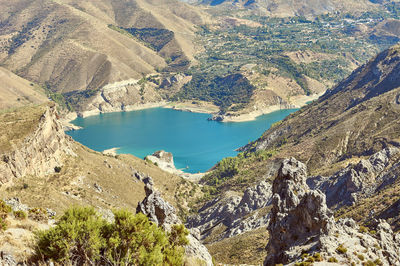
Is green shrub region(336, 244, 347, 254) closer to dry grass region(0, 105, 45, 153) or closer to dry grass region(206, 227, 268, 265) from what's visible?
dry grass region(206, 227, 268, 265)

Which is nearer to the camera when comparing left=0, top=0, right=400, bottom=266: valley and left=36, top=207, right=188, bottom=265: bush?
left=36, top=207, right=188, bottom=265: bush

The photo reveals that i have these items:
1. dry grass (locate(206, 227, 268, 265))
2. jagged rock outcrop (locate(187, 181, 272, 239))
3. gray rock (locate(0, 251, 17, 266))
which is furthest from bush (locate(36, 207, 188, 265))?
jagged rock outcrop (locate(187, 181, 272, 239))

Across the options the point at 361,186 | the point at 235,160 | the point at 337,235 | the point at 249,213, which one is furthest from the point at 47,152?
the point at 235,160

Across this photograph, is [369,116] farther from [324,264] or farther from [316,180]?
[324,264]

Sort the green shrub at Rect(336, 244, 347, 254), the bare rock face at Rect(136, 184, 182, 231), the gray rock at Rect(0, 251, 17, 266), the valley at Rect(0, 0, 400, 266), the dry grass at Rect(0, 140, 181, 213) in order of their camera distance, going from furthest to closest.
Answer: the dry grass at Rect(0, 140, 181, 213), the bare rock face at Rect(136, 184, 182, 231), the green shrub at Rect(336, 244, 347, 254), the valley at Rect(0, 0, 400, 266), the gray rock at Rect(0, 251, 17, 266)

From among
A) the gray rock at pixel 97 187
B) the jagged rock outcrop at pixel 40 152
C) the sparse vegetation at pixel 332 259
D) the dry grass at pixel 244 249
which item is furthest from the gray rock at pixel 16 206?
the gray rock at pixel 97 187

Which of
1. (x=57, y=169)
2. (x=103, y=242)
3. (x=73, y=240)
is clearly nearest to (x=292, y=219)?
(x=103, y=242)
